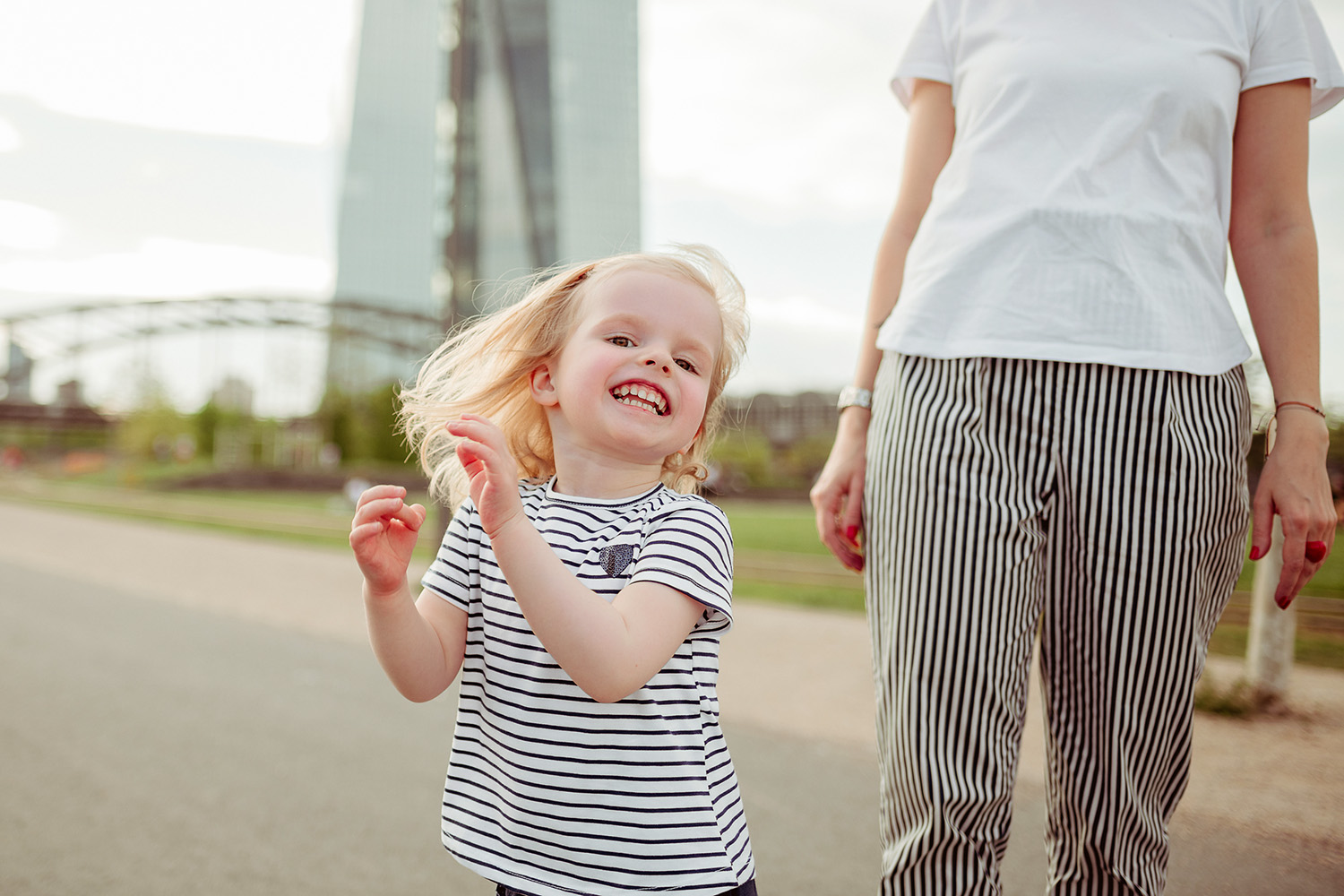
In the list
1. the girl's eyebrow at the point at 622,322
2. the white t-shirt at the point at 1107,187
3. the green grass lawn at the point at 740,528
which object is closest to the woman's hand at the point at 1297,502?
the white t-shirt at the point at 1107,187

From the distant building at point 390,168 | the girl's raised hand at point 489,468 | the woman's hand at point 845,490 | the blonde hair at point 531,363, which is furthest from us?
the distant building at point 390,168

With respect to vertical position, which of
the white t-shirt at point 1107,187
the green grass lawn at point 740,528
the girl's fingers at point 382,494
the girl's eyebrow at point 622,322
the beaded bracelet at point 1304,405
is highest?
the white t-shirt at point 1107,187

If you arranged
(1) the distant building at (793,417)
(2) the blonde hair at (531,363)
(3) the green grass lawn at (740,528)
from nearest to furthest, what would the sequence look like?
(2) the blonde hair at (531,363)
(3) the green grass lawn at (740,528)
(1) the distant building at (793,417)

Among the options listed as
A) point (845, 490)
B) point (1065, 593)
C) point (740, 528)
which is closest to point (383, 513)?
point (845, 490)

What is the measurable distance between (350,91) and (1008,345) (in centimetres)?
8869

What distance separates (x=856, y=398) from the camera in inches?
60.4

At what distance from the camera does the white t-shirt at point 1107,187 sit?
1.26 m

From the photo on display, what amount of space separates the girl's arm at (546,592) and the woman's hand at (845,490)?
1.83ft

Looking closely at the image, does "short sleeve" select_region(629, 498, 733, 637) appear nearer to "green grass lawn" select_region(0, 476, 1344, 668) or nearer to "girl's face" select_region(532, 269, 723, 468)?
"girl's face" select_region(532, 269, 723, 468)

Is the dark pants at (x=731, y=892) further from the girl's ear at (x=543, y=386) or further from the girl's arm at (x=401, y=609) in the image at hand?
the girl's ear at (x=543, y=386)

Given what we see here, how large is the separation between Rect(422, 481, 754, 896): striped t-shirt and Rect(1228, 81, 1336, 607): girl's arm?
752 millimetres

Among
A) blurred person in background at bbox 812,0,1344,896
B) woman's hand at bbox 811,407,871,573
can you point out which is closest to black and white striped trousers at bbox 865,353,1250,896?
blurred person in background at bbox 812,0,1344,896

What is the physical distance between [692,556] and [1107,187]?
762 mm

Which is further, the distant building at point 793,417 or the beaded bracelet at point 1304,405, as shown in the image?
the distant building at point 793,417
